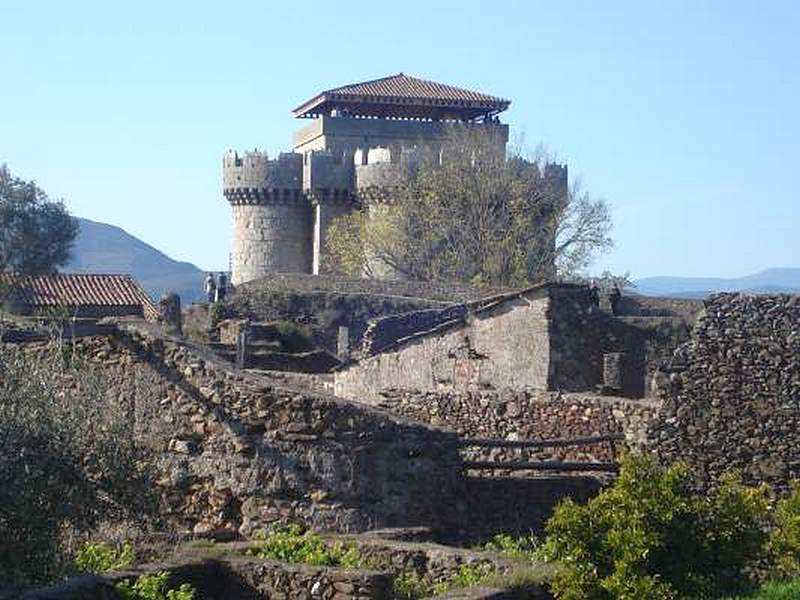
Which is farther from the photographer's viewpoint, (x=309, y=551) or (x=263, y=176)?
(x=263, y=176)

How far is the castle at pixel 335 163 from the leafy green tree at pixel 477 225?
1444 mm

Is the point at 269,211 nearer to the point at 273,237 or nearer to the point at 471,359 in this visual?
the point at 273,237

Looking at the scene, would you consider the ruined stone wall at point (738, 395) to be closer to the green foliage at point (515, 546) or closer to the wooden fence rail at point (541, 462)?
the wooden fence rail at point (541, 462)

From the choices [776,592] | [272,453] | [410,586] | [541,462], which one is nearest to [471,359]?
[541,462]

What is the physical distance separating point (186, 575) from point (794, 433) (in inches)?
285

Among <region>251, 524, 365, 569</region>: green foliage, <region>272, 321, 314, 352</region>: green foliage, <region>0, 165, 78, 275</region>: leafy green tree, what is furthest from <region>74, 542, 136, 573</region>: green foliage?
<region>0, 165, 78, 275</region>: leafy green tree

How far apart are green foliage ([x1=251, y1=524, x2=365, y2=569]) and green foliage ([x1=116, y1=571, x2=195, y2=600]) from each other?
120 cm

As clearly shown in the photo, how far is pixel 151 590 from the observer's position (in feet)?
33.8

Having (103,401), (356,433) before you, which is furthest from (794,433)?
(103,401)

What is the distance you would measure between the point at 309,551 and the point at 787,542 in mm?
4405

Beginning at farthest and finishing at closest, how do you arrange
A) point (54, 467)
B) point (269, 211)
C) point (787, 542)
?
point (269, 211)
point (787, 542)
point (54, 467)

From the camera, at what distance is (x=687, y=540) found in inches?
482

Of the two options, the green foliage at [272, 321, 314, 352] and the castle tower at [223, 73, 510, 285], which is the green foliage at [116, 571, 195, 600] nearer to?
the green foliage at [272, 321, 314, 352]

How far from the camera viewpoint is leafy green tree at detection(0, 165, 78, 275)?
193 feet
